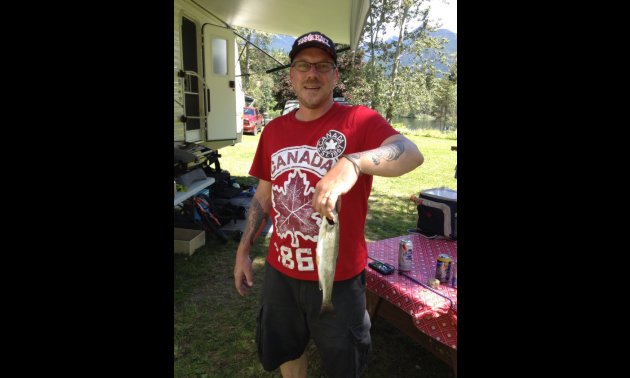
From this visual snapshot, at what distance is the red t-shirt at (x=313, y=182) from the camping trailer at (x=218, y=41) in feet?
14.4

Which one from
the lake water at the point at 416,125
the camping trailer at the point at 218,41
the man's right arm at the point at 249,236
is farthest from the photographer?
the lake water at the point at 416,125

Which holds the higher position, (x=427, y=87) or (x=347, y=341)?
(x=427, y=87)

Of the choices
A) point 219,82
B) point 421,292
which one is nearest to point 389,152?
point 421,292

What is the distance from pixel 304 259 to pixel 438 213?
246 centimetres

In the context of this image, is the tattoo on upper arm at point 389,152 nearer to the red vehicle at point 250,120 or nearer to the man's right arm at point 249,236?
the man's right arm at point 249,236

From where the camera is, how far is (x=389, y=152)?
5.68 ft

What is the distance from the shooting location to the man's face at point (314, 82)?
2127 millimetres

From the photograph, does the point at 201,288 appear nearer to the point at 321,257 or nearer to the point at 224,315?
the point at 224,315

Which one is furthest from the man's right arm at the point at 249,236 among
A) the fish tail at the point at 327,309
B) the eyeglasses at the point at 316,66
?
the eyeglasses at the point at 316,66

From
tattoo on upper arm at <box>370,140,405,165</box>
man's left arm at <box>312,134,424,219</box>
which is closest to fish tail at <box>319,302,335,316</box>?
man's left arm at <box>312,134,424,219</box>
